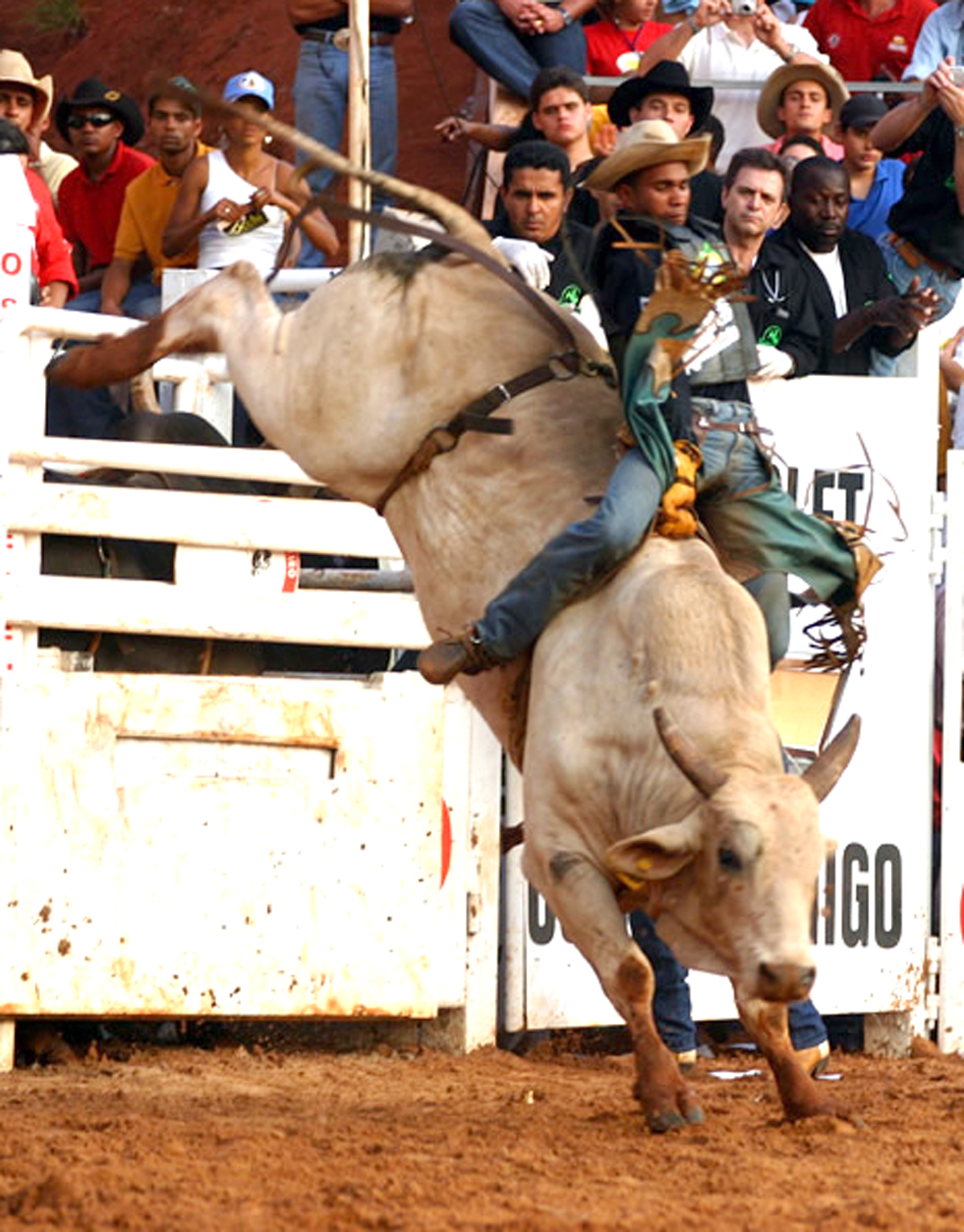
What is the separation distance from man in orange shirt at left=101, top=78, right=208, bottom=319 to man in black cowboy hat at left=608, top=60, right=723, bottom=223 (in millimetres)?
2151

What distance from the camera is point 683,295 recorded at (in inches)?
247

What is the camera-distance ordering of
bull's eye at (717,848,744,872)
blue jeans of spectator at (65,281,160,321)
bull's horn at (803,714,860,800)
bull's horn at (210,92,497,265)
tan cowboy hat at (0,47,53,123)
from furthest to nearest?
tan cowboy hat at (0,47,53,123)
blue jeans of spectator at (65,281,160,321)
bull's horn at (210,92,497,265)
bull's horn at (803,714,860,800)
bull's eye at (717,848,744,872)

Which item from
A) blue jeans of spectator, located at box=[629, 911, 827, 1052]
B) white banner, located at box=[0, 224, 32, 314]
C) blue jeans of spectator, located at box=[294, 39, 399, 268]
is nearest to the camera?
blue jeans of spectator, located at box=[629, 911, 827, 1052]

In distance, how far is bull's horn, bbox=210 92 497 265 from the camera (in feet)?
22.4

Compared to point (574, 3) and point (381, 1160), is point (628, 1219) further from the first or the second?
point (574, 3)

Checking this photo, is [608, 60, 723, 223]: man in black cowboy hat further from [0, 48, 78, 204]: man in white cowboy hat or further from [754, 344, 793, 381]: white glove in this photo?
[0, 48, 78, 204]: man in white cowboy hat

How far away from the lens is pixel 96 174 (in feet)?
38.2

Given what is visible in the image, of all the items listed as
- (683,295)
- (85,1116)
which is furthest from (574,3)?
(85,1116)

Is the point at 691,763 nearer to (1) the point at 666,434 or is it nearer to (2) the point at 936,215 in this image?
(1) the point at 666,434

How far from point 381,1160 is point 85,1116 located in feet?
4.20

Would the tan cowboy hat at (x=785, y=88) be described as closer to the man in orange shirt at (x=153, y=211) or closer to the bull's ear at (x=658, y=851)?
the man in orange shirt at (x=153, y=211)

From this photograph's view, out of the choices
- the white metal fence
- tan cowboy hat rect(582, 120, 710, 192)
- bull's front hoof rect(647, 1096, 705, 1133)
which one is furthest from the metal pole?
bull's front hoof rect(647, 1096, 705, 1133)

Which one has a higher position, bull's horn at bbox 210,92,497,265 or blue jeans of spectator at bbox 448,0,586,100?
blue jeans of spectator at bbox 448,0,586,100

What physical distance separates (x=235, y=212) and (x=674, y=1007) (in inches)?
173
